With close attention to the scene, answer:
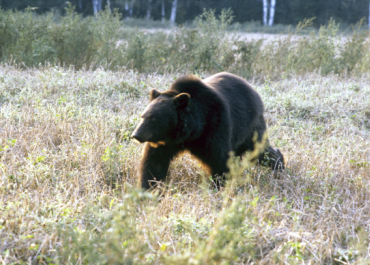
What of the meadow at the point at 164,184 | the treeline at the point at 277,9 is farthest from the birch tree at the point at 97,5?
the meadow at the point at 164,184

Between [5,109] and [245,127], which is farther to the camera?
[5,109]

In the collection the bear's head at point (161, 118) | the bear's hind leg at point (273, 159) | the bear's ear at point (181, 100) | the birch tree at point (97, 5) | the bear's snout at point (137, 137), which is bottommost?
the bear's hind leg at point (273, 159)

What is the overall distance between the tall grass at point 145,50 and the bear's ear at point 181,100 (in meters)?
5.85

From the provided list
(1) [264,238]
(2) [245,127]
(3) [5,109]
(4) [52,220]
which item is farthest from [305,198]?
(3) [5,109]

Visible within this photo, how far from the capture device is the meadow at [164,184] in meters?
2.43

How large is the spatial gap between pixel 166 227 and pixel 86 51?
26.5ft

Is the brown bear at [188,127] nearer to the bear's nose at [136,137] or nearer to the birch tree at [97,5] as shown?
the bear's nose at [136,137]

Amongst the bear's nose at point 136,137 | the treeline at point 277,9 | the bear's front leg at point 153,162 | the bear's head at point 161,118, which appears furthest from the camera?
the treeline at point 277,9

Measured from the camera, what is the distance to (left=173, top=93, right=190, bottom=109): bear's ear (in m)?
3.42

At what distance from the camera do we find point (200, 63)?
9789 mm

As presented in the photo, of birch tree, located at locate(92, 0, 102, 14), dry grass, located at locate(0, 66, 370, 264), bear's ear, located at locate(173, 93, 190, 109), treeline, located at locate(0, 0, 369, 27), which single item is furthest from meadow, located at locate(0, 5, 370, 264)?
treeline, located at locate(0, 0, 369, 27)

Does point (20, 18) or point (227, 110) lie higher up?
point (20, 18)

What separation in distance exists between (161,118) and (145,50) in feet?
22.5

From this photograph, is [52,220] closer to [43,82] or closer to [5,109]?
[5,109]
